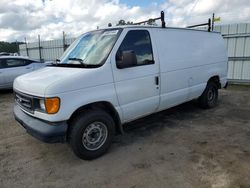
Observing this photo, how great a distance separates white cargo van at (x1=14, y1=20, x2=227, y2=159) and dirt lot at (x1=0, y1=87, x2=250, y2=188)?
44 cm

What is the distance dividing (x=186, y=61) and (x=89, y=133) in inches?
108

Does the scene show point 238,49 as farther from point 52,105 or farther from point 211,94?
point 52,105

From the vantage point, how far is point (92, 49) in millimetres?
3828

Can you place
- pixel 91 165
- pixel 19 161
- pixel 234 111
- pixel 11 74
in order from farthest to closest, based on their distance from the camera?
→ pixel 11 74
pixel 234 111
pixel 19 161
pixel 91 165

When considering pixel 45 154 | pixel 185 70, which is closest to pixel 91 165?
pixel 45 154

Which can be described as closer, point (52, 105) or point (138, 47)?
point (52, 105)

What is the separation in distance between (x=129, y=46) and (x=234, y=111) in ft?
12.3

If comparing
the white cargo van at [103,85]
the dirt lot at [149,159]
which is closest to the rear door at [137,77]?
the white cargo van at [103,85]

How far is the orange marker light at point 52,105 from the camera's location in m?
3.02

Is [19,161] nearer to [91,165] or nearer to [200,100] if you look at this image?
[91,165]

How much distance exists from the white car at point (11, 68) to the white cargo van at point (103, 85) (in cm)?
570

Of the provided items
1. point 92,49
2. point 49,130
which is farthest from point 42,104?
point 92,49

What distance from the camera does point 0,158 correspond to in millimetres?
3775

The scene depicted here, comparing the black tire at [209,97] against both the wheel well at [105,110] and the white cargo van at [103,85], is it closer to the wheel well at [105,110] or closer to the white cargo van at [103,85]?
the white cargo van at [103,85]
